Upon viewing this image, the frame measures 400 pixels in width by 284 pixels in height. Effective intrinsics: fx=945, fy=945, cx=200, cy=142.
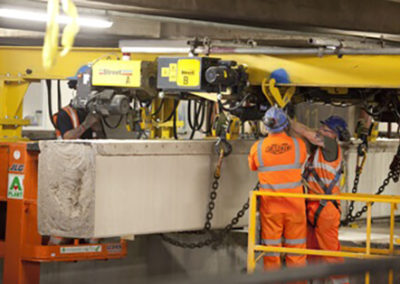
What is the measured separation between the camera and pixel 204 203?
1088 cm

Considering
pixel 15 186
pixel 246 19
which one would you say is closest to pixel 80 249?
pixel 15 186

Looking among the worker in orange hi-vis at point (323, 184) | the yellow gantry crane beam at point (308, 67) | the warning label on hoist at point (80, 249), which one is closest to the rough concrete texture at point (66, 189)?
the warning label on hoist at point (80, 249)

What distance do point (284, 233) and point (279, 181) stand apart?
2.00 ft

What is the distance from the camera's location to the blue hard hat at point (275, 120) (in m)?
10.2

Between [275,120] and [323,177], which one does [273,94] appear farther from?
[323,177]

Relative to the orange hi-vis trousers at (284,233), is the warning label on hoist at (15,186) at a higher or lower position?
higher

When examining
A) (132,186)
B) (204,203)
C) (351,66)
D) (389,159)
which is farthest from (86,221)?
(389,159)

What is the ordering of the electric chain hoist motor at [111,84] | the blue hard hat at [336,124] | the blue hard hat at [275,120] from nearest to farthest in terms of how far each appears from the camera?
1. the blue hard hat at [275,120]
2. the electric chain hoist motor at [111,84]
3. the blue hard hat at [336,124]

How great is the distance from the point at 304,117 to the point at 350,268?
14206mm

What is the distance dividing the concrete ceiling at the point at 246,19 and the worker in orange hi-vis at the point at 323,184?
74.8 inches

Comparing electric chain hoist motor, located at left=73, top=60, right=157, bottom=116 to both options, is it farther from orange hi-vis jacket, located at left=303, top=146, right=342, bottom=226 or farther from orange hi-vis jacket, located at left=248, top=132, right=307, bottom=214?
orange hi-vis jacket, located at left=303, top=146, right=342, bottom=226

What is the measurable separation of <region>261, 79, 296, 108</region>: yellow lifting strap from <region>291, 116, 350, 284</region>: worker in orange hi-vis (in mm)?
312

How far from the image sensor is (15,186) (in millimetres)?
11203

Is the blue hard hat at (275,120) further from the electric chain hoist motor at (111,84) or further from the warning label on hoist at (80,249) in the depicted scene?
the warning label on hoist at (80,249)
